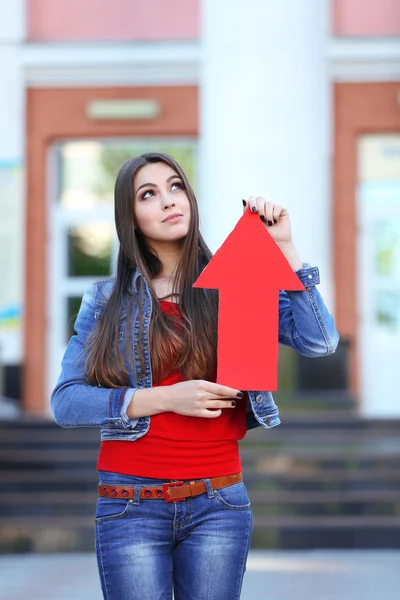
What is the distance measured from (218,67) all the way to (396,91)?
2301 mm

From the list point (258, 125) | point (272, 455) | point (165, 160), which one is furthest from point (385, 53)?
point (165, 160)

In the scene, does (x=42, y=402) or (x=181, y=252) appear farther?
(x=42, y=402)

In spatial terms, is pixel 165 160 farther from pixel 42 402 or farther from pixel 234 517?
pixel 42 402

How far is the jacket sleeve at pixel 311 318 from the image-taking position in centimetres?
252

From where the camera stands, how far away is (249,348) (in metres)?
2.43

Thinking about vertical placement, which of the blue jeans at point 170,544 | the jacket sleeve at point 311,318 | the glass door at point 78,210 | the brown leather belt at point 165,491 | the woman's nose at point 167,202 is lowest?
the blue jeans at point 170,544

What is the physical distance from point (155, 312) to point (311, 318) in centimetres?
36

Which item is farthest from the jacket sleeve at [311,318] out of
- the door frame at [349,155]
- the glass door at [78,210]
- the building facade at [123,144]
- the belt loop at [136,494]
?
the glass door at [78,210]

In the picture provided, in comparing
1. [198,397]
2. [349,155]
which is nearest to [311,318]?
[198,397]

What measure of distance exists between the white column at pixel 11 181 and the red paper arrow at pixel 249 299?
9756 mm

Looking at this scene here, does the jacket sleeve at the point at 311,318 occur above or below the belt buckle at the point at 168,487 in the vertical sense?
above

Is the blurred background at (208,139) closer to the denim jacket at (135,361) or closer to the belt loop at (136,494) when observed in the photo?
the denim jacket at (135,361)

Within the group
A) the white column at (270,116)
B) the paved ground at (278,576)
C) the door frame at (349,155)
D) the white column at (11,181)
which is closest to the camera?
the paved ground at (278,576)

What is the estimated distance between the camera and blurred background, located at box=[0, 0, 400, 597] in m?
10.6
